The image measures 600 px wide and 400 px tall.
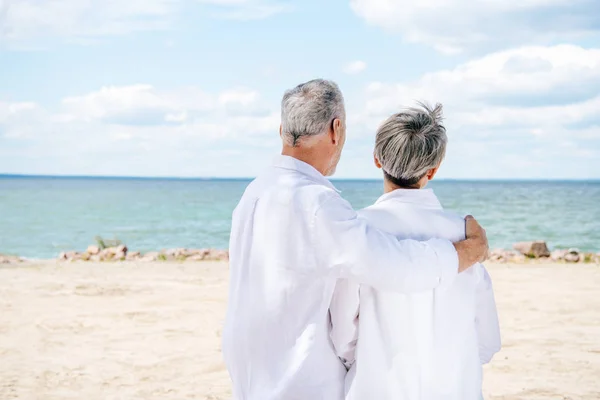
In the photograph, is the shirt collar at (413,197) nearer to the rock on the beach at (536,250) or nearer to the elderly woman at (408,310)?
the elderly woman at (408,310)

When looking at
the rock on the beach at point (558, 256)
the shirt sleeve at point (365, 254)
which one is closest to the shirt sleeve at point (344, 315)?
the shirt sleeve at point (365, 254)

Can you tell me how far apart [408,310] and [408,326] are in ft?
0.18

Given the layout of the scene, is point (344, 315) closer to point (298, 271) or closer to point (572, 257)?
Result: point (298, 271)

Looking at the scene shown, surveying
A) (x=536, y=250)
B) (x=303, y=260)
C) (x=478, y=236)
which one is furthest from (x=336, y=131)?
(x=536, y=250)

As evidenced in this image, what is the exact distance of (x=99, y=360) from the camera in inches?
279

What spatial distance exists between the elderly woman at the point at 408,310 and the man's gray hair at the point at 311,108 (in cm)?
19

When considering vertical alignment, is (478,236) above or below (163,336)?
above

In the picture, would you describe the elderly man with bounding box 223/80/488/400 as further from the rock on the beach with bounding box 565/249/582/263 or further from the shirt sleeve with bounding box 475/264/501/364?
the rock on the beach with bounding box 565/249/582/263

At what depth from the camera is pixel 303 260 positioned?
257 centimetres

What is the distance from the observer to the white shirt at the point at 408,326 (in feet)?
8.70

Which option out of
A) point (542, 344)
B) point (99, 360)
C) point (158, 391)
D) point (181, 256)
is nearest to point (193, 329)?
point (99, 360)

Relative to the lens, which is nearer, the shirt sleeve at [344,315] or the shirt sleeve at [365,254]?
the shirt sleeve at [365,254]

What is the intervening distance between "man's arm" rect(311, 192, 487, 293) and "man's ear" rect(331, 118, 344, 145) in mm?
233

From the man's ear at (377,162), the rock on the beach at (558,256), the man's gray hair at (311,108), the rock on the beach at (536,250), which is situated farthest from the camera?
the rock on the beach at (536,250)
